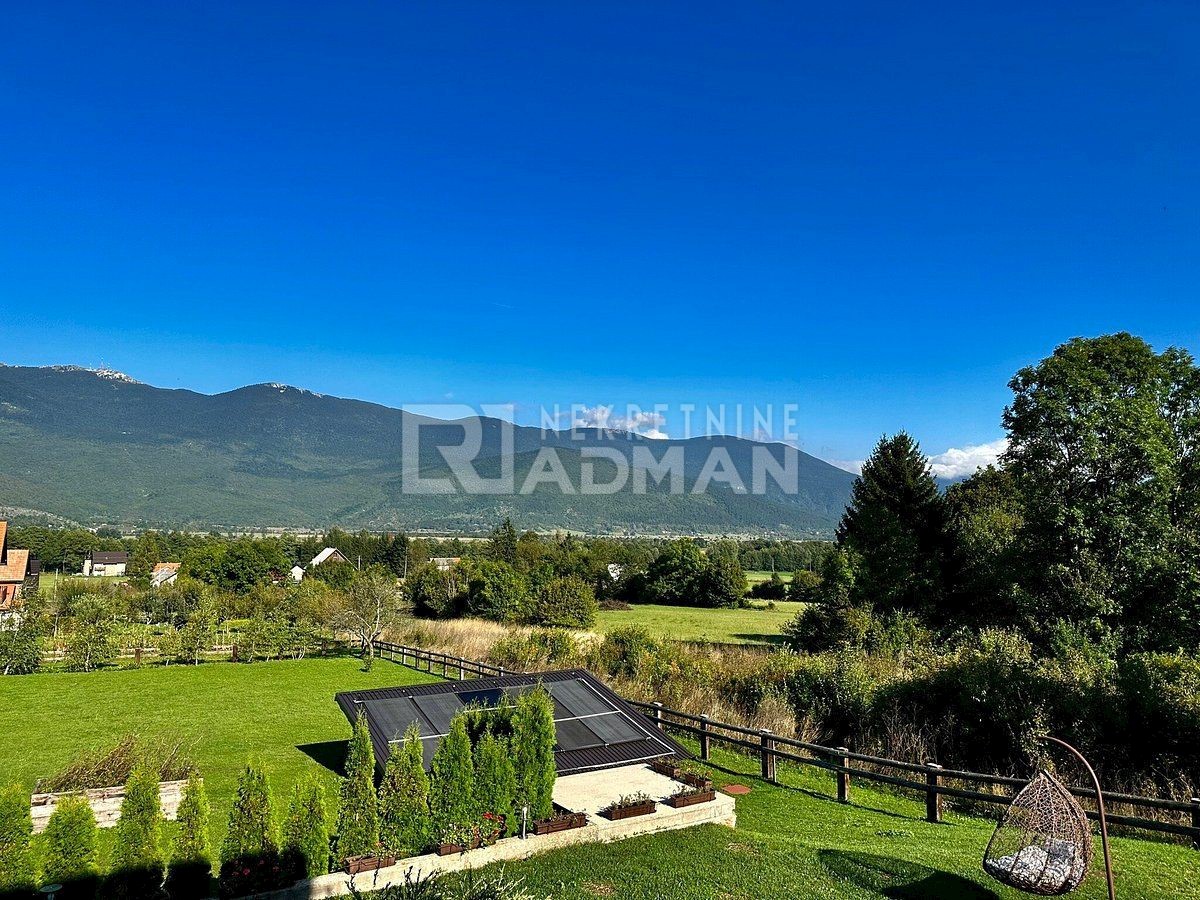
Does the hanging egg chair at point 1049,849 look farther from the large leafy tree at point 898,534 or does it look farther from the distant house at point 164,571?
the distant house at point 164,571

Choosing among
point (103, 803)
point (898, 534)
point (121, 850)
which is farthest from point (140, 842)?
point (898, 534)

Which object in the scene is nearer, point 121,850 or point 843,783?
point 121,850

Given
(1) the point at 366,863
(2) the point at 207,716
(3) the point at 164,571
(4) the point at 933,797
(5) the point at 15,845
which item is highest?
(5) the point at 15,845

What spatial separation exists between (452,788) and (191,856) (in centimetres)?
261

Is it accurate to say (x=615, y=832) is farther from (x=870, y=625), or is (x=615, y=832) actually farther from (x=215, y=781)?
(x=870, y=625)

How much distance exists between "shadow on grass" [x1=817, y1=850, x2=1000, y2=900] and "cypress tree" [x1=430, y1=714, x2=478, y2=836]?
154 inches

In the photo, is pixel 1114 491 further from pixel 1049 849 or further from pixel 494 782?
pixel 494 782

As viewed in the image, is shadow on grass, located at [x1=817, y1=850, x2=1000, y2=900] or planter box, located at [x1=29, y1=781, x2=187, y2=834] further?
planter box, located at [x1=29, y1=781, x2=187, y2=834]

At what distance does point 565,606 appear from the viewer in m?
41.5

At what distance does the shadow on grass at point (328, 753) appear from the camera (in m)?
12.4

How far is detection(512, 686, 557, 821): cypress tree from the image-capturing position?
28.1ft

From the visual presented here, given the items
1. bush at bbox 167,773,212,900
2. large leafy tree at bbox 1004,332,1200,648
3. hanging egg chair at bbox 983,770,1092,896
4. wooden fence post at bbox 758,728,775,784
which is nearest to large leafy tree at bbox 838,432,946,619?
large leafy tree at bbox 1004,332,1200,648

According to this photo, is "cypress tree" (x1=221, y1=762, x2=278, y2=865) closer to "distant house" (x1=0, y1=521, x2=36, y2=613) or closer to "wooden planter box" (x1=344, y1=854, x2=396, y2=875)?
"wooden planter box" (x1=344, y1=854, x2=396, y2=875)

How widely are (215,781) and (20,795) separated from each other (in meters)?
6.19
